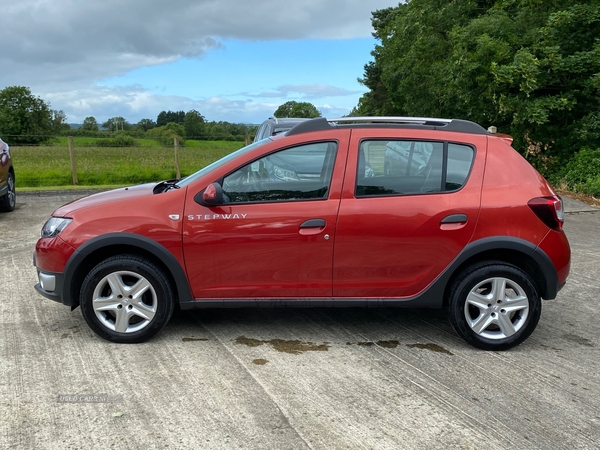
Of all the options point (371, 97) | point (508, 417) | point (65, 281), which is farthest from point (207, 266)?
point (371, 97)

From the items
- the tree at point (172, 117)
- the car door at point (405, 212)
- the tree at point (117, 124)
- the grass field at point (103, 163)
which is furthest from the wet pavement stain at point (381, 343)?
the tree at point (172, 117)

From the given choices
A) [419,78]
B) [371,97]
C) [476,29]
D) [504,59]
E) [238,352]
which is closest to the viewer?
[238,352]

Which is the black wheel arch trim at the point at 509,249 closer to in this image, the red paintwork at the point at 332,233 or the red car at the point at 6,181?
the red paintwork at the point at 332,233

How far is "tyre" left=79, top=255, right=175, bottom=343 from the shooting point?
4523 mm

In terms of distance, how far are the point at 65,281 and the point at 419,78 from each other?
2231 centimetres

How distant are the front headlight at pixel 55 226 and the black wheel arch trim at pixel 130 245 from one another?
0.26 meters

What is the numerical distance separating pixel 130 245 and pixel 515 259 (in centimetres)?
302

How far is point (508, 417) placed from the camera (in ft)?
11.7

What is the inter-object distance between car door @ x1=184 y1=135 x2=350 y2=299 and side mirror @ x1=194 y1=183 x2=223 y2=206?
0.04 meters

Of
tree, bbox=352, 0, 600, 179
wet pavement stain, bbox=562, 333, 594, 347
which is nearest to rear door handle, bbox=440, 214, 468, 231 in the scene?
wet pavement stain, bbox=562, 333, 594, 347

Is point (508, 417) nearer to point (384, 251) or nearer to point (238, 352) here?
point (384, 251)

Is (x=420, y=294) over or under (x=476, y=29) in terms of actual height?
under

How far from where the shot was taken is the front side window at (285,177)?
457 cm

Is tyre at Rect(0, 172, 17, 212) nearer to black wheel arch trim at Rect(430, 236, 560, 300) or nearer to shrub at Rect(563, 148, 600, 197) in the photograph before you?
black wheel arch trim at Rect(430, 236, 560, 300)
